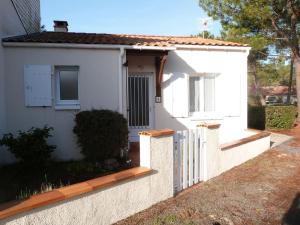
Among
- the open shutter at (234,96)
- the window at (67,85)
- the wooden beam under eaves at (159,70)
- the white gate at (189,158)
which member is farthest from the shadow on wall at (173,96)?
the white gate at (189,158)

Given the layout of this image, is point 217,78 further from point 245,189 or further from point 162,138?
point 162,138

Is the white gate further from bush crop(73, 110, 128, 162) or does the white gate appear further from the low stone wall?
bush crop(73, 110, 128, 162)

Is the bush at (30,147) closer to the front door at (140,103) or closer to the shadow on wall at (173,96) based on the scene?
the front door at (140,103)

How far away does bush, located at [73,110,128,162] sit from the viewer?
789cm

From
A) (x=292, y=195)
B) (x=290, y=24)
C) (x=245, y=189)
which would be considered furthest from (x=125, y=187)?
(x=290, y=24)

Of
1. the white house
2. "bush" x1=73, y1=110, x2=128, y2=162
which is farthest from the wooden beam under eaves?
"bush" x1=73, y1=110, x2=128, y2=162

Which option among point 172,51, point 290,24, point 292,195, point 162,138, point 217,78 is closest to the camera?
point 162,138

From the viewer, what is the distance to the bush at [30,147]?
295 inches

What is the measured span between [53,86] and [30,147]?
78.8 inches

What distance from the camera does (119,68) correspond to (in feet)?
29.8

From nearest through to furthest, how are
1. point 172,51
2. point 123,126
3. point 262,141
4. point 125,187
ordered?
1. point 125,187
2. point 123,126
3. point 262,141
4. point 172,51

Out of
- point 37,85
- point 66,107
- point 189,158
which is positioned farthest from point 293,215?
point 37,85

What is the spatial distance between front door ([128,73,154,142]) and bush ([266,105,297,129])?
20.9ft

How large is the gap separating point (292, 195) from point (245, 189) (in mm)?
854
